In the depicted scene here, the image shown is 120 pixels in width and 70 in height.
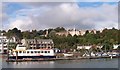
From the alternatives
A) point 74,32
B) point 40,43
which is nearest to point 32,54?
point 40,43

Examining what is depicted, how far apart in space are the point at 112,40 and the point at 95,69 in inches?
780

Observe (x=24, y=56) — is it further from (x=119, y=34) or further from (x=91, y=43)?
(x=119, y=34)

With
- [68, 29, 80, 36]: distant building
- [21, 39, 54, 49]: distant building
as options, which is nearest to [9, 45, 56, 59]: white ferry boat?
[21, 39, 54, 49]: distant building

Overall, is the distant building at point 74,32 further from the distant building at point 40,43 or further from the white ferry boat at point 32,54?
the white ferry boat at point 32,54

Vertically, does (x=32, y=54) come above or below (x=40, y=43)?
below

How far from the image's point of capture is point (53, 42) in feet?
122

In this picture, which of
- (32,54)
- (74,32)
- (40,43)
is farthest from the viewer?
(74,32)

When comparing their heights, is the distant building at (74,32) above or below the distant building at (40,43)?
above

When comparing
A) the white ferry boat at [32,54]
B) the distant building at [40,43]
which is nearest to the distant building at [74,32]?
the distant building at [40,43]

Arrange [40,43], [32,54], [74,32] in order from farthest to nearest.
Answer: [74,32] < [40,43] < [32,54]

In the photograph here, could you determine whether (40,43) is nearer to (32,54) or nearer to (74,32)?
(32,54)

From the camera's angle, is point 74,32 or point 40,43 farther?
point 74,32

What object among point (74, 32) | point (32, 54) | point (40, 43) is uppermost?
point (74, 32)

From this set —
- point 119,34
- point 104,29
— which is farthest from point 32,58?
point 104,29
